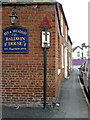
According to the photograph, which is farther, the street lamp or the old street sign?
the old street sign

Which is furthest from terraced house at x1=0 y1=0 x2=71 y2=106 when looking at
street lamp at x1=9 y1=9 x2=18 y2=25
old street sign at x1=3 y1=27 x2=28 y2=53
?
street lamp at x1=9 y1=9 x2=18 y2=25

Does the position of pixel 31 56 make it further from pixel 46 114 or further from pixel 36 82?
pixel 46 114

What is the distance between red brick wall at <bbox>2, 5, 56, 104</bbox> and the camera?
658 cm

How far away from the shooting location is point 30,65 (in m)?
6.62

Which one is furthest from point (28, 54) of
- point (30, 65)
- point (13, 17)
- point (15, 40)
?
point (13, 17)

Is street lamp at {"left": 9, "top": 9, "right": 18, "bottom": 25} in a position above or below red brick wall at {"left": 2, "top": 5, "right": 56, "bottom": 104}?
above

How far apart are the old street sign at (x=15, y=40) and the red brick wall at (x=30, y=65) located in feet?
0.49

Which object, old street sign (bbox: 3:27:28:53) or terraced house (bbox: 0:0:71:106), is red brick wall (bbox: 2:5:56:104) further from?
old street sign (bbox: 3:27:28:53)

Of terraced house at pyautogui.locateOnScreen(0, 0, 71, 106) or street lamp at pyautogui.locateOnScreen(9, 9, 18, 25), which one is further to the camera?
terraced house at pyautogui.locateOnScreen(0, 0, 71, 106)

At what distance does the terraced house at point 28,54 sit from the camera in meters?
6.57

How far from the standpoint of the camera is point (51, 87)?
6594mm

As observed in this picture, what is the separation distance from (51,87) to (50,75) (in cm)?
44

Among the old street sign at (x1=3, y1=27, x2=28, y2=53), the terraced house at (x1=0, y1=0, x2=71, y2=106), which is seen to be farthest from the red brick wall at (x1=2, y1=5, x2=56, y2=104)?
the old street sign at (x1=3, y1=27, x2=28, y2=53)

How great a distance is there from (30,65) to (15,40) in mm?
1059
